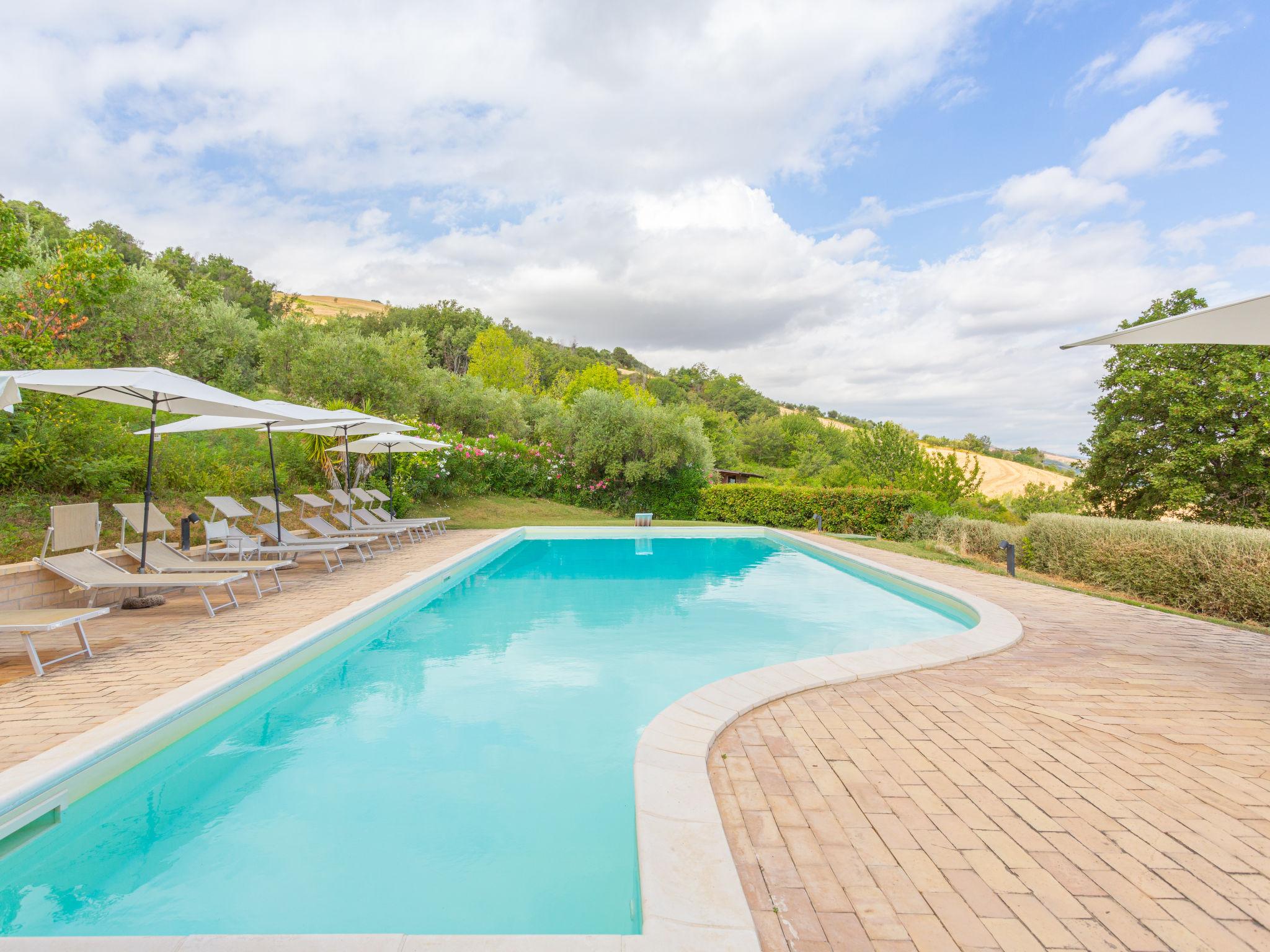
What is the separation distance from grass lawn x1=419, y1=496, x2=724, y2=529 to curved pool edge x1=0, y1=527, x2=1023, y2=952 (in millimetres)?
10217

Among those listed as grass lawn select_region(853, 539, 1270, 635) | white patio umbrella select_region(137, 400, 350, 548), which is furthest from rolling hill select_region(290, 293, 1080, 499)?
white patio umbrella select_region(137, 400, 350, 548)

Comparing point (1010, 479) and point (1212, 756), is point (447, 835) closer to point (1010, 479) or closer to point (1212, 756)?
point (1212, 756)

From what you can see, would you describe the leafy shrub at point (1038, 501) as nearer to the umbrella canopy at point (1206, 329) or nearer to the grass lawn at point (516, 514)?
the grass lawn at point (516, 514)

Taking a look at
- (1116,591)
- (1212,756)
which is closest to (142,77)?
(1212,756)

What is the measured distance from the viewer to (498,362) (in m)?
40.1

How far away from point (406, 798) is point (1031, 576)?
991 cm

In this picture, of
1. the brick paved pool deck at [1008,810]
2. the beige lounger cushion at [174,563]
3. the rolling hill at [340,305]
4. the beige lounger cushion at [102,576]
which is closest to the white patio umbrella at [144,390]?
the beige lounger cushion at [174,563]

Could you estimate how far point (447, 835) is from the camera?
296cm

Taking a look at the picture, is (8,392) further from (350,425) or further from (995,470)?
(995,470)

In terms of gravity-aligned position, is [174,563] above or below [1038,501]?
below

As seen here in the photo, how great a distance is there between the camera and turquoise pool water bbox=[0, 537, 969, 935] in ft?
8.01

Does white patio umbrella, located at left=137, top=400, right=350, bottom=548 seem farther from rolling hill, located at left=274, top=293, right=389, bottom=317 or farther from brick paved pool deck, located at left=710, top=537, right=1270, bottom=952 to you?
rolling hill, located at left=274, top=293, right=389, bottom=317

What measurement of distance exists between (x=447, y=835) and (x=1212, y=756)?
3901 millimetres

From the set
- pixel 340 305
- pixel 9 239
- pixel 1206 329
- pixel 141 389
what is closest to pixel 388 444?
pixel 9 239
